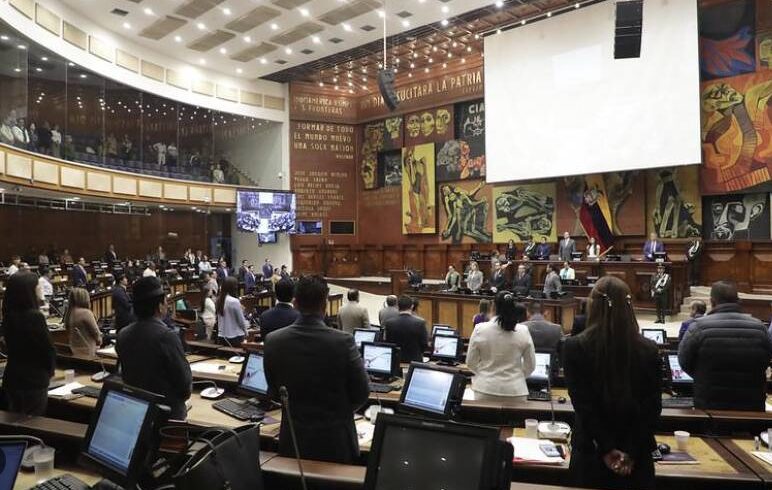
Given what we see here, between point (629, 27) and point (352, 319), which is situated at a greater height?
point (629, 27)

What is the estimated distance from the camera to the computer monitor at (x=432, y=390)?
9.81 ft

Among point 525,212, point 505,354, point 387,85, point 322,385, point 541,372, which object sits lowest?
point 541,372

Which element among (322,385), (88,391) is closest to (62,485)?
(322,385)

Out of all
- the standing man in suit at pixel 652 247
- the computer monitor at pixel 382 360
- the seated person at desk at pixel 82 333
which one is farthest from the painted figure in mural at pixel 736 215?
the seated person at desk at pixel 82 333

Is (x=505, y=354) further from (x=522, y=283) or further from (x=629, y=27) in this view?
(x=522, y=283)

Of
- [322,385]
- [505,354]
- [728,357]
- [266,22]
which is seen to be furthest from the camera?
[266,22]

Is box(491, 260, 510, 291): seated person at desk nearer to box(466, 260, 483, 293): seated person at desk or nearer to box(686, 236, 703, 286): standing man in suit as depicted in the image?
box(466, 260, 483, 293): seated person at desk

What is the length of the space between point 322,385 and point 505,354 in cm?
155

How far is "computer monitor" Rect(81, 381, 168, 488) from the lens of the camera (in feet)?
6.17

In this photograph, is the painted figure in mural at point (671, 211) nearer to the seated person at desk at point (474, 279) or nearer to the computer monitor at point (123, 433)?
the seated person at desk at point (474, 279)

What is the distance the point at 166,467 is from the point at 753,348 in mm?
2907

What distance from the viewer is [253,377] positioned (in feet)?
11.8

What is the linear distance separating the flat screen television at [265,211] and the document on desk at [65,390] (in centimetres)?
1387

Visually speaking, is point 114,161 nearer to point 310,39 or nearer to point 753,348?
point 310,39
